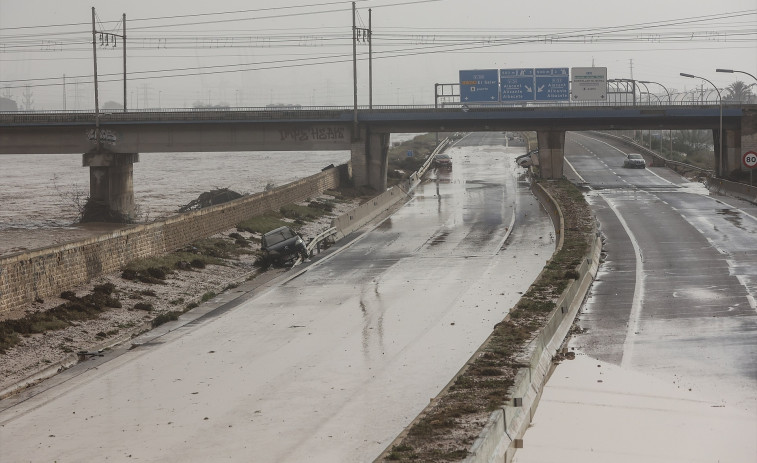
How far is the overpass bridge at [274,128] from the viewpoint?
80.6m

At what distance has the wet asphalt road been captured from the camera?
25.0 m

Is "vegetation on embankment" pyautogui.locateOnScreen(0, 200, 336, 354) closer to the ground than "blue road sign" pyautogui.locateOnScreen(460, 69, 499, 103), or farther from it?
closer to the ground

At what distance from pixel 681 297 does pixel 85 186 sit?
104 metres

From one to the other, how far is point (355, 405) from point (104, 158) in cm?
6113

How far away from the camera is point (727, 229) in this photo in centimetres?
5119

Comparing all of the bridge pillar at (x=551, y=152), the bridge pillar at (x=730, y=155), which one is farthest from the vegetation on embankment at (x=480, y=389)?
the bridge pillar at (x=730, y=155)

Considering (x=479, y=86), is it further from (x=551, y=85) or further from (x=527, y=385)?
(x=527, y=385)

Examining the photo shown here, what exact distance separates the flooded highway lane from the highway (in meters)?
3.16

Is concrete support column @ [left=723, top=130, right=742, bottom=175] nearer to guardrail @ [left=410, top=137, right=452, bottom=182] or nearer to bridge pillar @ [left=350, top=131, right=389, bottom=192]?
guardrail @ [left=410, top=137, right=452, bottom=182]

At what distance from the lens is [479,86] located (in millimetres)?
94125

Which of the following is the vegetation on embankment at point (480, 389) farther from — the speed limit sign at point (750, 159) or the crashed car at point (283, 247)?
the speed limit sign at point (750, 159)

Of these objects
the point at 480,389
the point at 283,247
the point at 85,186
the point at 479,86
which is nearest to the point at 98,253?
the point at 283,247

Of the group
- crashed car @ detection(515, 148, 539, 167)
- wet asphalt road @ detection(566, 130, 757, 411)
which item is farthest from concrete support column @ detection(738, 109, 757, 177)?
crashed car @ detection(515, 148, 539, 167)

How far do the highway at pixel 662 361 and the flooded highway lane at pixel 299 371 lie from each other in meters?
3.16
